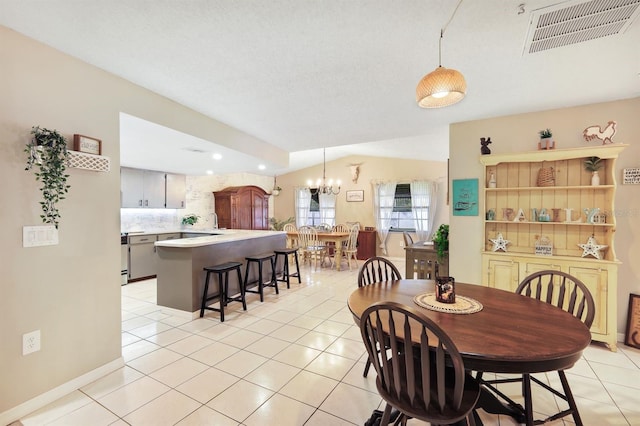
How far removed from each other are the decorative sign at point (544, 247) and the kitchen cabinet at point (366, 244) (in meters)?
4.39

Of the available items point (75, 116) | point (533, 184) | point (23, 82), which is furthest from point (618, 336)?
point (23, 82)

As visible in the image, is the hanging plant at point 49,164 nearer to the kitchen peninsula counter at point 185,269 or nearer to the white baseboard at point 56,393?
the white baseboard at point 56,393

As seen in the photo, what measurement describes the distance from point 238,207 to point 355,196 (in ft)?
10.5

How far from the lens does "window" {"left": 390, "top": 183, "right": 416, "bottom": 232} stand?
7264 mm

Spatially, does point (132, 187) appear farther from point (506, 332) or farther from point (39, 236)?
point (506, 332)

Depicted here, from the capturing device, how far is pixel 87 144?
212 cm

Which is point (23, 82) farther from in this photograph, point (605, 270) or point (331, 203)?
point (331, 203)

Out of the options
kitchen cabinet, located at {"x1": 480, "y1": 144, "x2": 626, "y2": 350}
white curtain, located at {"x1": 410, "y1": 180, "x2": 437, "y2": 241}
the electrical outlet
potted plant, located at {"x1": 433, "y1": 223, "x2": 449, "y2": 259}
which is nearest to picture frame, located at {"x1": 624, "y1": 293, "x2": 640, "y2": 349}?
kitchen cabinet, located at {"x1": 480, "y1": 144, "x2": 626, "y2": 350}

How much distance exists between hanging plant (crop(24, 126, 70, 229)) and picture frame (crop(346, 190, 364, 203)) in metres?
6.54

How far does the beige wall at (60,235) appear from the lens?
69.4 inches

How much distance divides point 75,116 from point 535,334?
127 inches

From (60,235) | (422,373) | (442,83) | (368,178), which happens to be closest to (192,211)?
(368,178)

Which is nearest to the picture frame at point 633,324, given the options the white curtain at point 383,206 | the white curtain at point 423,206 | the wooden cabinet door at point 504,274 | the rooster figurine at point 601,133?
the wooden cabinet door at point 504,274

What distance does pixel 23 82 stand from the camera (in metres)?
1.82
